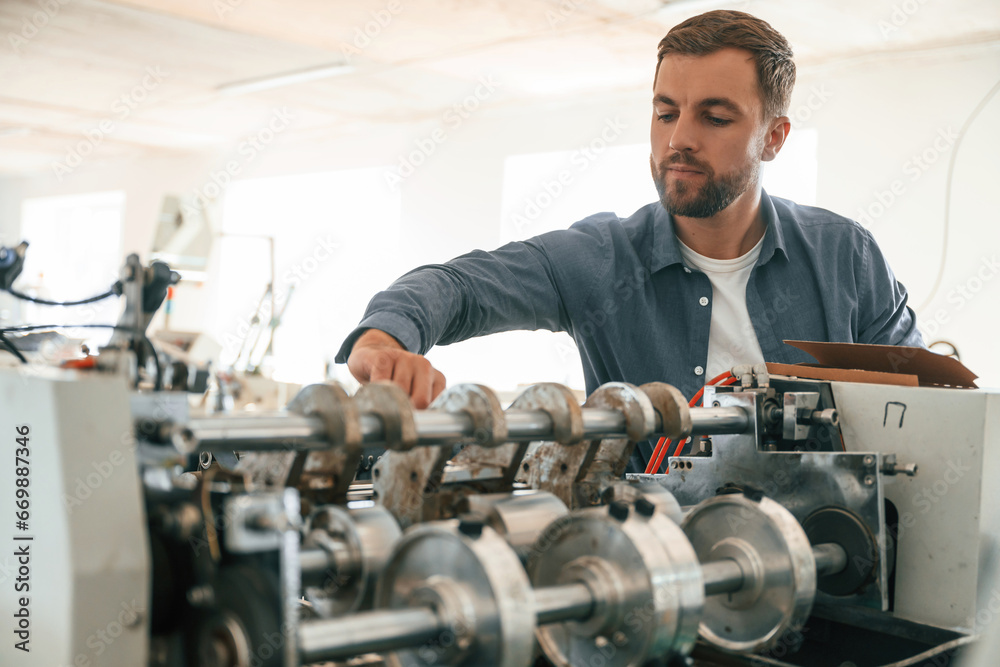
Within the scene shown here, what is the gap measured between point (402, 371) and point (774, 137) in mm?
1062

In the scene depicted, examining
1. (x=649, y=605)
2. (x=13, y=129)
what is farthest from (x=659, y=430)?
(x=13, y=129)

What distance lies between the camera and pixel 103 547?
63 cm

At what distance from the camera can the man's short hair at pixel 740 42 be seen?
1.53m

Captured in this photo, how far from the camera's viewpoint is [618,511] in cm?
71

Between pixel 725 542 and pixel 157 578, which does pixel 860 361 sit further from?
pixel 157 578

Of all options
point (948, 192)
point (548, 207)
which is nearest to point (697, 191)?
point (948, 192)

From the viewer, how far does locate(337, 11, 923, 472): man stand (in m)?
1.53

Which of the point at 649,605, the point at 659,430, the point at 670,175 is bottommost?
the point at 649,605

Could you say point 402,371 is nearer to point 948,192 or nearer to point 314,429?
point 314,429

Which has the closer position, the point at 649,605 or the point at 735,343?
the point at 649,605

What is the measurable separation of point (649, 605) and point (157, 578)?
0.35 meters

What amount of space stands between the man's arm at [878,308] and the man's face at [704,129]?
28 centimetres

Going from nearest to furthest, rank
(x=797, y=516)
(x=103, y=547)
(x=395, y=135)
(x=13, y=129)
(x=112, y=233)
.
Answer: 1. (x=103, y=547)
2. (x=797, y=516)
3. (x=395, y=135)
4. (x=13, y=129)
5. (x=112, y=233)

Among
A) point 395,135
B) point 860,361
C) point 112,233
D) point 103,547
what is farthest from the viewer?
point 112,233
